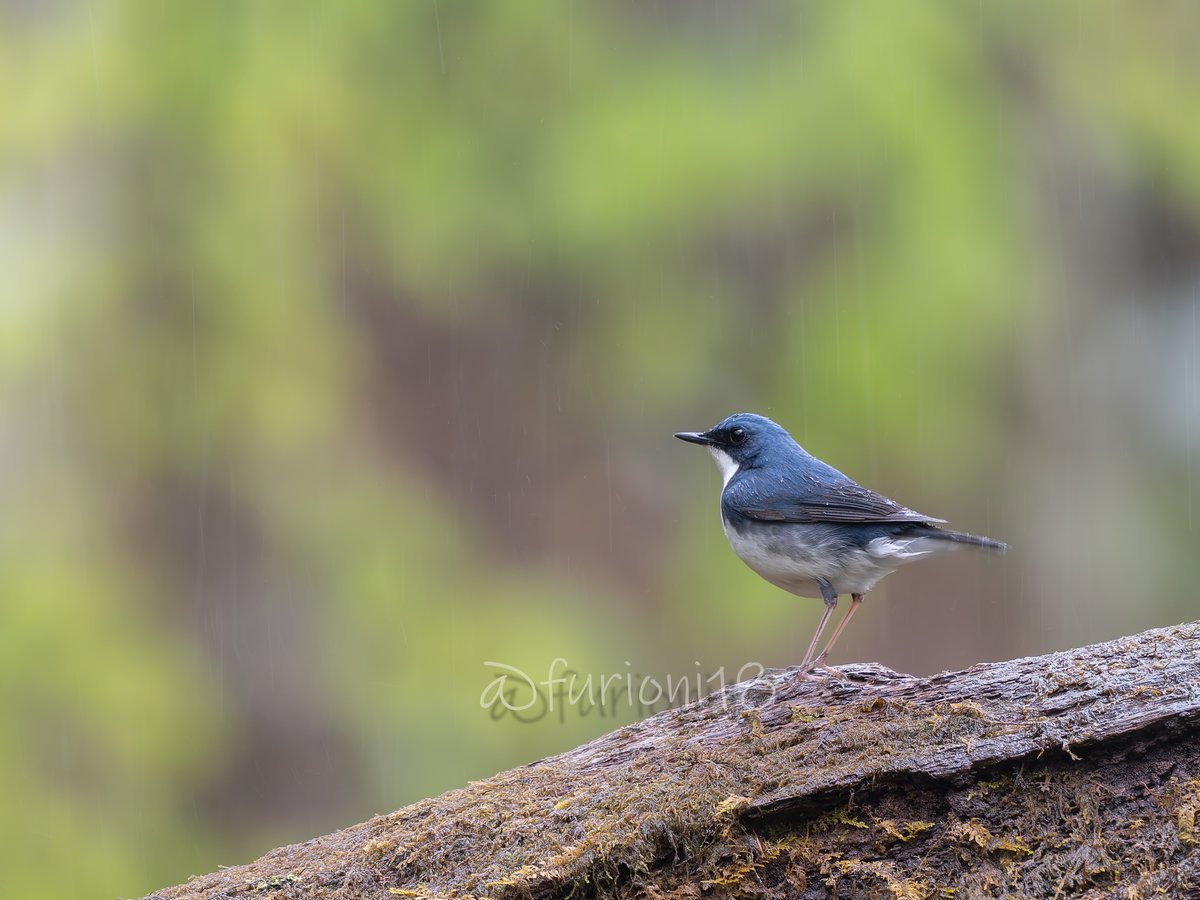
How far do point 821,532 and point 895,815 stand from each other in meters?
1.54

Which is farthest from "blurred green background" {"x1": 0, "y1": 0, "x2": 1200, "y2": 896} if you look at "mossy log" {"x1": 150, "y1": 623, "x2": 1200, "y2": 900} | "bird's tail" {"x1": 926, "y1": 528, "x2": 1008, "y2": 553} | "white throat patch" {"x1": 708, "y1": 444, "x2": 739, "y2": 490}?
"mossy log" {"x1": 150, "y1": 623, "x2": 1200, "y2": 900}

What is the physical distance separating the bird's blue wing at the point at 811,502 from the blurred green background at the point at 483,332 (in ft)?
6.34

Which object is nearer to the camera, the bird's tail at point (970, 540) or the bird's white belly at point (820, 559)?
the bird's tail at point (970, 540)

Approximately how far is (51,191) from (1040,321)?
6.37 m

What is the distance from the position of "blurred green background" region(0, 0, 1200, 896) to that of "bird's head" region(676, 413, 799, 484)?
150 centimetres

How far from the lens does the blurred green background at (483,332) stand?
606 cm

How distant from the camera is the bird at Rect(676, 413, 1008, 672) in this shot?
390 cm

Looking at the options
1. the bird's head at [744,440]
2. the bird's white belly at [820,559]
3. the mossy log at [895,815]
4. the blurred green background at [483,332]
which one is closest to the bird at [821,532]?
the bird's white belly at [820,559]

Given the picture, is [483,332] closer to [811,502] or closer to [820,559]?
[811,502]

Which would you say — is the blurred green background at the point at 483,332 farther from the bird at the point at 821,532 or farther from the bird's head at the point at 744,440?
the bird at the point at 821,532

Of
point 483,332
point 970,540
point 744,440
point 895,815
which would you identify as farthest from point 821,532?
point 483,332

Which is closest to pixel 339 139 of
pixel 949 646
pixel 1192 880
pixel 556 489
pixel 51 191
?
pixel 51 191

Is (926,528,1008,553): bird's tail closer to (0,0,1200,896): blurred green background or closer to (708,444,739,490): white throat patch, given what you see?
(708,444,739,490): white throat patch

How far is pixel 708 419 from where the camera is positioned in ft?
21.3
